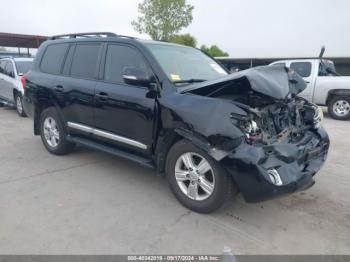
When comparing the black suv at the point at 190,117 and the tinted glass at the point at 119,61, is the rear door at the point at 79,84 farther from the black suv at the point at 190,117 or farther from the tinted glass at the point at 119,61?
the tinted glass at the point at 119,61

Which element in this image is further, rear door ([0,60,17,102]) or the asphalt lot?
rear door ([0,60,17,102])

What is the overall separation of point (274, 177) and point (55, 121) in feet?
12.2

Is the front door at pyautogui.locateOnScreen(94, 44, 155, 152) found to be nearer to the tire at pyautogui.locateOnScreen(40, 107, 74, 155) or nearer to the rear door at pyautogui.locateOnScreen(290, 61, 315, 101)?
the tire at pyautogui.locateOnScreen(40, 107, 74, 155)

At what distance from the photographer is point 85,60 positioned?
15.7ft

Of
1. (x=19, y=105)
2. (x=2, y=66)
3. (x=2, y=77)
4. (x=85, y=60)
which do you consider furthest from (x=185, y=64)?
(x=2, y=66)

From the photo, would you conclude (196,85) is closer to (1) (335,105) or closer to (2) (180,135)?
Result: (2) (180,135)

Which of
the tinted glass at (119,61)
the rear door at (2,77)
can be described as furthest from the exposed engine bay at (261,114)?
the rear door at (2,77)

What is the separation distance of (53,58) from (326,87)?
8.42 meters

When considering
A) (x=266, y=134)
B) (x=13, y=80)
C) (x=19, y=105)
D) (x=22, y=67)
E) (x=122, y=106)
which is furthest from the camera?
(x=22, y=67)

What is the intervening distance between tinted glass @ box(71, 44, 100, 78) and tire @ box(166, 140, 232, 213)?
74.0 inches

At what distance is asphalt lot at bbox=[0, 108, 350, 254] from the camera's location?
2.95 meters

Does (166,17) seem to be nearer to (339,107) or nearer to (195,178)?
(339,107)

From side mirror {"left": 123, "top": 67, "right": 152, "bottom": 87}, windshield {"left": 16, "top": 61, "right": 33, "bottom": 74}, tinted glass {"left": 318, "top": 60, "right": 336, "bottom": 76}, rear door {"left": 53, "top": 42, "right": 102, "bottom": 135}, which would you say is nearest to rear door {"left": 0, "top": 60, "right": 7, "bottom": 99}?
windshield {"left": 16, "top": 61, "right": 33, "bottom": 74}

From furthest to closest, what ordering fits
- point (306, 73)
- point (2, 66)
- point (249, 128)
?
point (306, 73)
point (2, 66)
point (249, 128)
